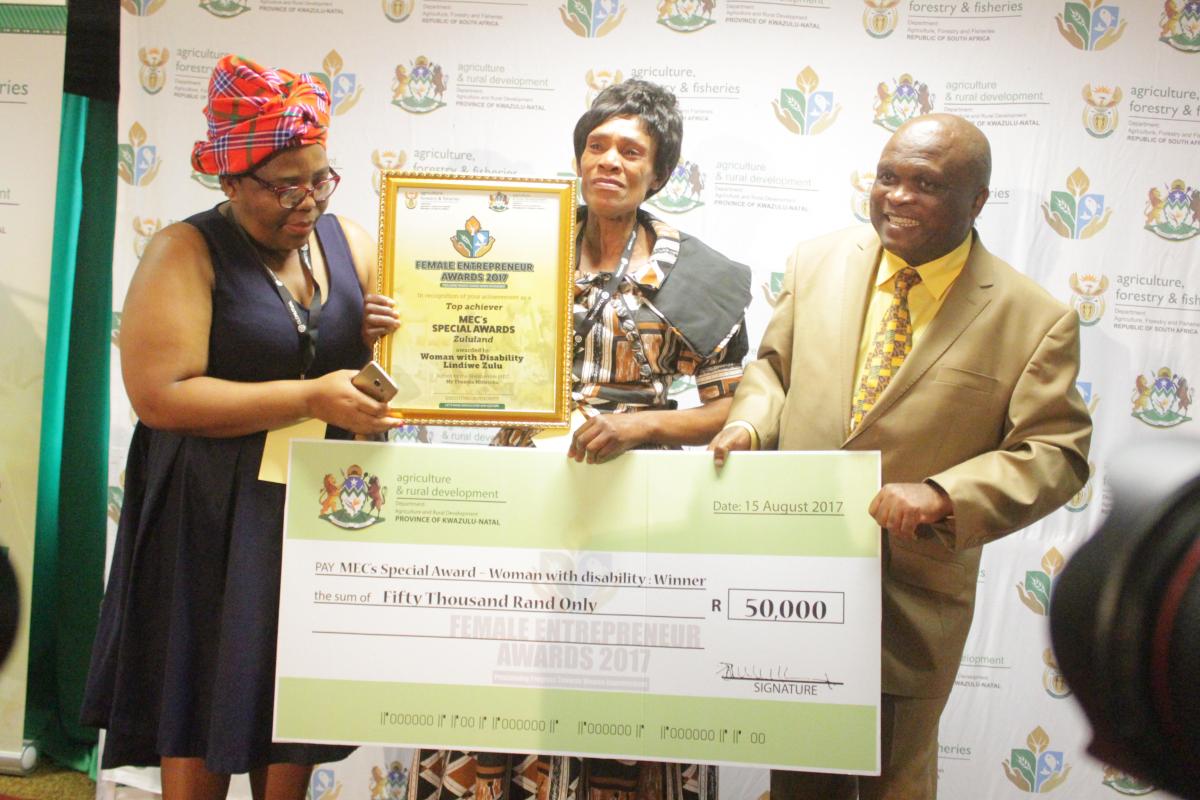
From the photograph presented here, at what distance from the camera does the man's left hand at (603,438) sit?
199 cm

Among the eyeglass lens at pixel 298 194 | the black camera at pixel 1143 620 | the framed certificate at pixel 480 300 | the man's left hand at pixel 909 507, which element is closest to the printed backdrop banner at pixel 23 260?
the eyeglass lens at pixel 298 194

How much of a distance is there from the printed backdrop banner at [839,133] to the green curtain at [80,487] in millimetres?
245

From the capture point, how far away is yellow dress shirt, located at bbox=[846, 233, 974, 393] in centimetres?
206

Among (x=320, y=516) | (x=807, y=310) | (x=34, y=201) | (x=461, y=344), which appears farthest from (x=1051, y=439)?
(x=34, y=201)

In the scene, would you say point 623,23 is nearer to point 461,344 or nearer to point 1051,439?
point 461,344

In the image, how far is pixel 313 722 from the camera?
2.00 metres

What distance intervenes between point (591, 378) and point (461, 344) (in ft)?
0.96

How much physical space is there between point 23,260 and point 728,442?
254cm

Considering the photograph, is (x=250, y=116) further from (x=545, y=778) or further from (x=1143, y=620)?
(x=1143, y=620)

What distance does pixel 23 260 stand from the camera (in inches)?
131

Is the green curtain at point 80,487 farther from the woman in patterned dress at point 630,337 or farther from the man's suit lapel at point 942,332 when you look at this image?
the man's suit lapel at point 942,332

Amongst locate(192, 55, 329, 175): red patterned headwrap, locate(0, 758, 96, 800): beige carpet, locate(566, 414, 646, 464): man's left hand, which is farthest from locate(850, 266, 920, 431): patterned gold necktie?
locate(0, 758, 96, 800): beige carpet

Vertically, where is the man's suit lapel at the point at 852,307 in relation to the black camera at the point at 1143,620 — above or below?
above
